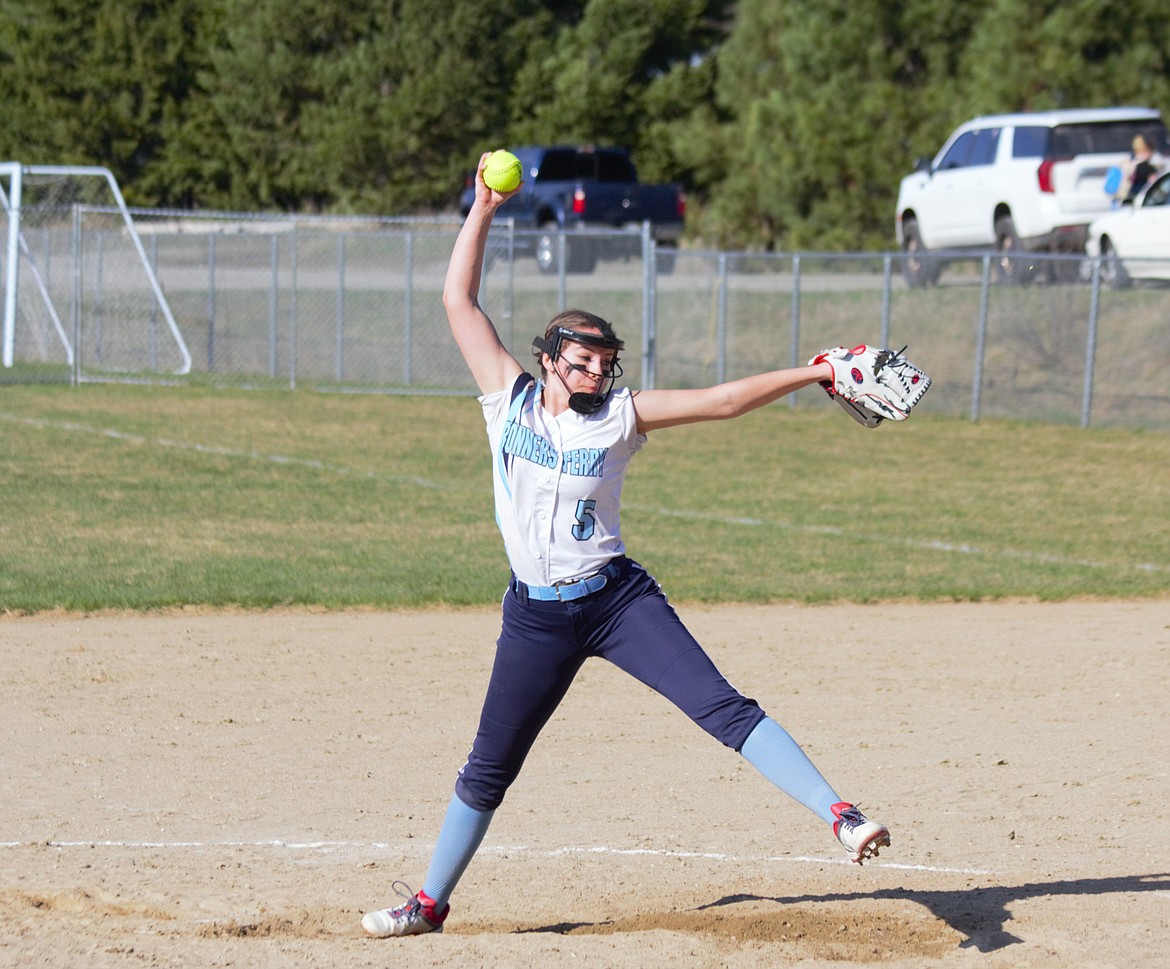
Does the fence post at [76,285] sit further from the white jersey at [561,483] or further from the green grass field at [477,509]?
the white jersey at [561,483]

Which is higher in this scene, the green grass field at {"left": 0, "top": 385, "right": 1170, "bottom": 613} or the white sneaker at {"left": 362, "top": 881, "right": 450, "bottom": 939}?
the white sneaker at {"left": 362, "top": 881, "right": 450, "bottom": 939}

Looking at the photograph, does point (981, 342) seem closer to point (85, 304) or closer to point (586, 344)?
point (85, 304)

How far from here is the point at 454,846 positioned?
16.2ft

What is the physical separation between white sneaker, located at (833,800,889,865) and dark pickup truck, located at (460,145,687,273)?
A: 24.9 m

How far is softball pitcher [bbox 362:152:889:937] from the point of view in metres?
4.66

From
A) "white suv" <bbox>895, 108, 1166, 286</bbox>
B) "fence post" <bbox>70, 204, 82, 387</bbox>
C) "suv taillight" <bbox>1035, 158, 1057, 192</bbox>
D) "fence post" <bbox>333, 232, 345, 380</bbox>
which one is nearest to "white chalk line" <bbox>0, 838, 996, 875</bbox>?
"white suv" <bbox>895, 108, 1166, 286</bbox>

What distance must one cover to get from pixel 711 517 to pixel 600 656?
8.89 m

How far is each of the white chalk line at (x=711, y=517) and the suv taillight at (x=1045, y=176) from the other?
938cm

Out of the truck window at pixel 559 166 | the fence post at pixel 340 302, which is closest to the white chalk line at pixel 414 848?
the fence post at pixel 340 302

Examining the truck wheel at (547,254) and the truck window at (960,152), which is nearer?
the truck window at (960,152)

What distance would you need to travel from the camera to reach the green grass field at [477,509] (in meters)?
11.0

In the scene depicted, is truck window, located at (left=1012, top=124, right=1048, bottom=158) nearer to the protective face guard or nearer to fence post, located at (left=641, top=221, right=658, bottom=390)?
fence post, located at (left=641, top=221, right=658, bottom=390)

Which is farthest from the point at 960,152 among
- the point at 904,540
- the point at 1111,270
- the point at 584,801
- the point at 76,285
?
the point at 584,801

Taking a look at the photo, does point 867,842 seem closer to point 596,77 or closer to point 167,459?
point 167,459
